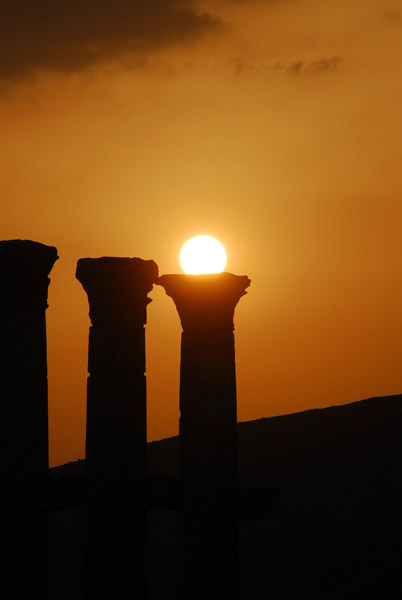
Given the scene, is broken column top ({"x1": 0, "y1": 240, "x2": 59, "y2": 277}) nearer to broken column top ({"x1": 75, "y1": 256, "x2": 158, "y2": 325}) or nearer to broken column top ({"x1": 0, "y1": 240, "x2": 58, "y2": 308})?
broken column top ({"x1": 0, "y1": 240, "x2": 58, "y2": 308})

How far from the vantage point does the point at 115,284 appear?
2152 cm

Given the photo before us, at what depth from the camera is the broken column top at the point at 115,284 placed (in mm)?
21391

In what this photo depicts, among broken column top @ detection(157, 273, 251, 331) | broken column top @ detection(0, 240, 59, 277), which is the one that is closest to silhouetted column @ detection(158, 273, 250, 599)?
broken column top @ detection(157, 273, 251, 331)

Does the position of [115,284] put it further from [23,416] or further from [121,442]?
[23,416]

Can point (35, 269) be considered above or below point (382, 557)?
above

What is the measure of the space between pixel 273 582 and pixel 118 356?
12136 millimetres

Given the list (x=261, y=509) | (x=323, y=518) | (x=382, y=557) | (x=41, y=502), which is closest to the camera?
(x=41, y=502)

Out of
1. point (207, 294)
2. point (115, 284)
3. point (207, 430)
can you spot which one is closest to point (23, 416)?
point (115, 284)

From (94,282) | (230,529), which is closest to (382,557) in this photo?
(230,529)

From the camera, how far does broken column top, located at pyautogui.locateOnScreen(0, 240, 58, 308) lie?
1931 centimetres

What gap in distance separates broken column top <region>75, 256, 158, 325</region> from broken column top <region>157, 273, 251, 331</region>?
0.44 meters

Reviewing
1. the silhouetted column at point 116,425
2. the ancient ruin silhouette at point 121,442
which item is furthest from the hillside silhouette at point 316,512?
the silhouetted column at point 116,425

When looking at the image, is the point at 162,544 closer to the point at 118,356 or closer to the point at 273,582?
the point at 273,582

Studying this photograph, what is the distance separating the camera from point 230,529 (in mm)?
21062
